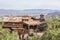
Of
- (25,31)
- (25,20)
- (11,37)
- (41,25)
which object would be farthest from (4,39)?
(25,20)

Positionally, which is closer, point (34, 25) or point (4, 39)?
point (4, 39)

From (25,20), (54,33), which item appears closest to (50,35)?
(54,33)

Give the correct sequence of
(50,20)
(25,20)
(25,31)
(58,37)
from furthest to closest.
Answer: (25,20), (25,31), (50,20), (58,37)

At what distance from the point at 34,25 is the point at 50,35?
14.3 metres

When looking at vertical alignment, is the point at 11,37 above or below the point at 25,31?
above

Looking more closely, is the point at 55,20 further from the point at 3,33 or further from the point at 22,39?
the point at 3,33

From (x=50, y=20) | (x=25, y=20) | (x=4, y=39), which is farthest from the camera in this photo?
(x=25, y=20)

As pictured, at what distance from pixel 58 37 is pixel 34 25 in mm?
14941

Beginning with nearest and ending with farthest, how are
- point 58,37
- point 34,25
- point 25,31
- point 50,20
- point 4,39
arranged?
point 4,39, point 58,37, point 50,20, point 25,31, point 34,25

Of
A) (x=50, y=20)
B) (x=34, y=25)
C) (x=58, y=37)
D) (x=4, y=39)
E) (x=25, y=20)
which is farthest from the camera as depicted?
(x=25, y=20)

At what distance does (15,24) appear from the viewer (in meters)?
A: 37.6

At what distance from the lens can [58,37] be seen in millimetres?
21125

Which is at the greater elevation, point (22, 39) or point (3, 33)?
point (3, 33)

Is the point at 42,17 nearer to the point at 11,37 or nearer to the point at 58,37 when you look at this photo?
the point at 58,37
